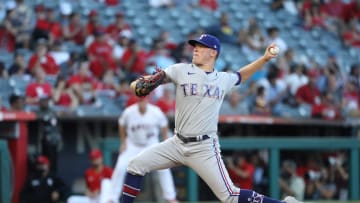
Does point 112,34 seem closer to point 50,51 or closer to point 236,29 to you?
point 50,51

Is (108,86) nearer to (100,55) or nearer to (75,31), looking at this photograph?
(100,55)

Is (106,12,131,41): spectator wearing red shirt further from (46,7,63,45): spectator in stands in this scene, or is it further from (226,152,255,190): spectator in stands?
(226,152,255,190): spectator in stands

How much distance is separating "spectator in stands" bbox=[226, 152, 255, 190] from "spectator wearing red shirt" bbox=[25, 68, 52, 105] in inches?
113

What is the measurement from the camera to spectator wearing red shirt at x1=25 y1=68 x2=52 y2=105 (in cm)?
1265

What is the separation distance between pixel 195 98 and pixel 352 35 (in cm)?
1142

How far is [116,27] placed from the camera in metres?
15.1

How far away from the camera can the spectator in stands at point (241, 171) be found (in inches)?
512

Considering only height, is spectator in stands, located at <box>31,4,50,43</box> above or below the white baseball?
above

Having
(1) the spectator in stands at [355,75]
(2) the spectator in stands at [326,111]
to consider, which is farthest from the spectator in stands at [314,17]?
(2) the spectator in stands at [326,111]

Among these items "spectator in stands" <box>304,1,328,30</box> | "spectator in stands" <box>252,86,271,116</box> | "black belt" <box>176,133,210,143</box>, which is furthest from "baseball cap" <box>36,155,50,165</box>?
"spectator in stands" <box>304,1,328,30</box>

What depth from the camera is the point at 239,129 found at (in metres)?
14.8

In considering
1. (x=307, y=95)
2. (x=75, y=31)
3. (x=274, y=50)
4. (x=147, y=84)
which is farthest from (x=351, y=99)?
(x=147, y=84)

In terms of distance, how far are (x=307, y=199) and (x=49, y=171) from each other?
4.35 metres

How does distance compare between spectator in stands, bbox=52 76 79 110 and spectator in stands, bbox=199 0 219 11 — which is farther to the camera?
spectator in stands, bbox=199 0 219 11
